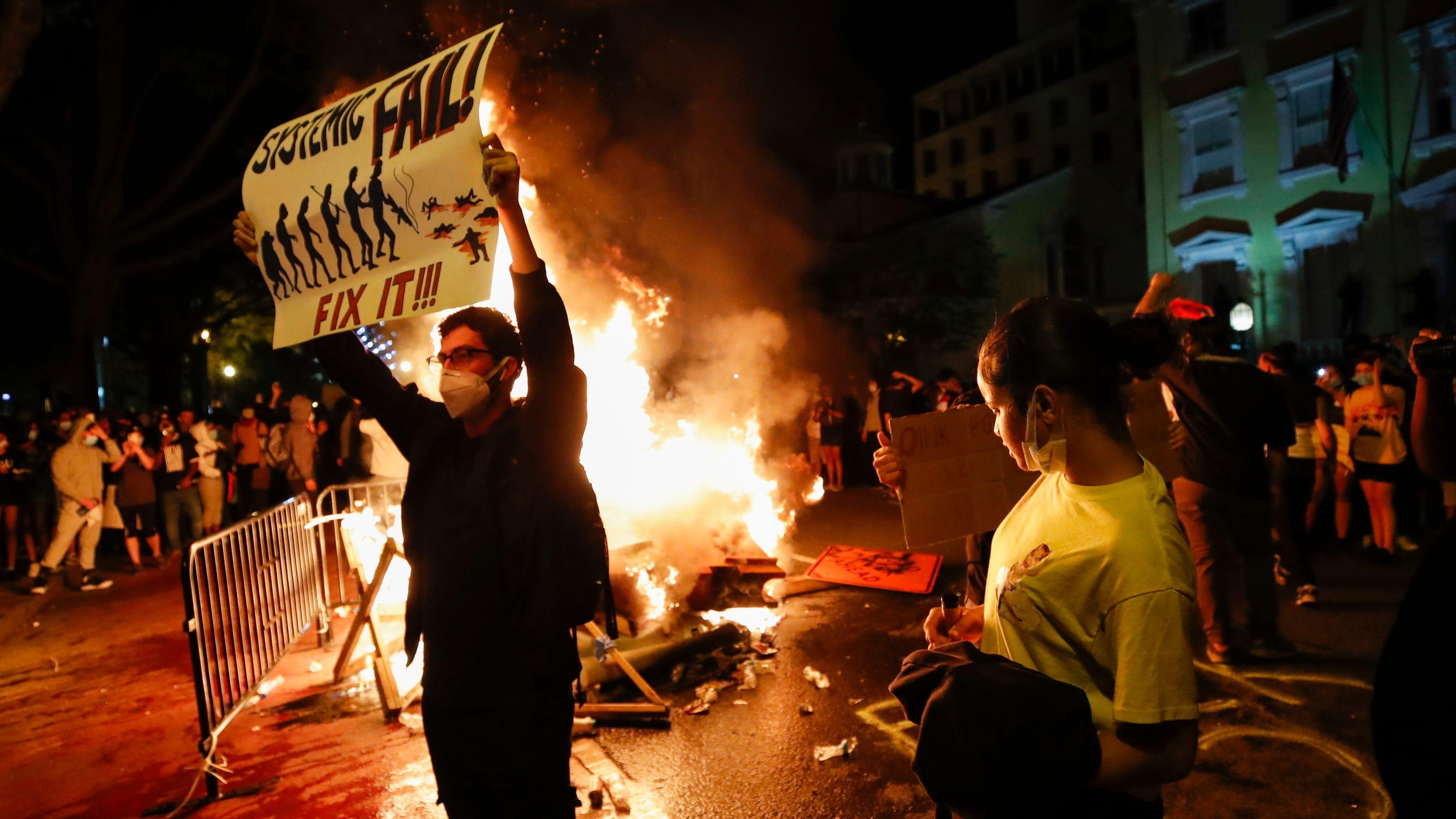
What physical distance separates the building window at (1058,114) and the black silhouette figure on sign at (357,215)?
49.0 meters

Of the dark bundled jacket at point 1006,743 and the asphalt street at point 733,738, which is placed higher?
the dark bundled jacket at point 1006,743

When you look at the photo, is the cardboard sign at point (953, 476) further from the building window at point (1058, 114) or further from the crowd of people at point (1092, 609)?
the building window at point (1058, 114)

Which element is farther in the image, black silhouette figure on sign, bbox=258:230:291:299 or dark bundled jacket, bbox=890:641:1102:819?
black silhouette figure on sign, bbox=258:230:291:299

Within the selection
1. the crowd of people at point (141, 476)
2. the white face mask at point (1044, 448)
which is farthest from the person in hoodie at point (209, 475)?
the white face mask at point (1044, 448)

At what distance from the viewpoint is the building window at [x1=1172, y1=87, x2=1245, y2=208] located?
2261 centimetres

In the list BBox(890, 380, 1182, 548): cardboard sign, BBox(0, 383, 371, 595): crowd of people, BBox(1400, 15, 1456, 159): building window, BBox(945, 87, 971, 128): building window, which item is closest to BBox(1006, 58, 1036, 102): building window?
BBox(945, 87, 971, 128): building window

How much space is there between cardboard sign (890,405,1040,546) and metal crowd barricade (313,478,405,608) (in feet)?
11.4

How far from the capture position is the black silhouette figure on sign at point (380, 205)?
2.55 meters

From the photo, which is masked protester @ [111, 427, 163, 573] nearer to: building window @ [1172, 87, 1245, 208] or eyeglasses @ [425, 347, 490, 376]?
eyeglasses @ [425, 347, 490, 376]

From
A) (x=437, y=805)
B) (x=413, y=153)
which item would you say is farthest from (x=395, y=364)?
(x=413, y=153)

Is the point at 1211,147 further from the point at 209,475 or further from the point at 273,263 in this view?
the point at 273,263

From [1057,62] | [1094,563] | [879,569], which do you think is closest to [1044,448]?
[1094,563]

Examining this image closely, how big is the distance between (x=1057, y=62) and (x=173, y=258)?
145 feet

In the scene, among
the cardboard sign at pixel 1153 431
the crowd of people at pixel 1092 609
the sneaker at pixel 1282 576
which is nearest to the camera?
the crowd of people at pixel 1092 609
